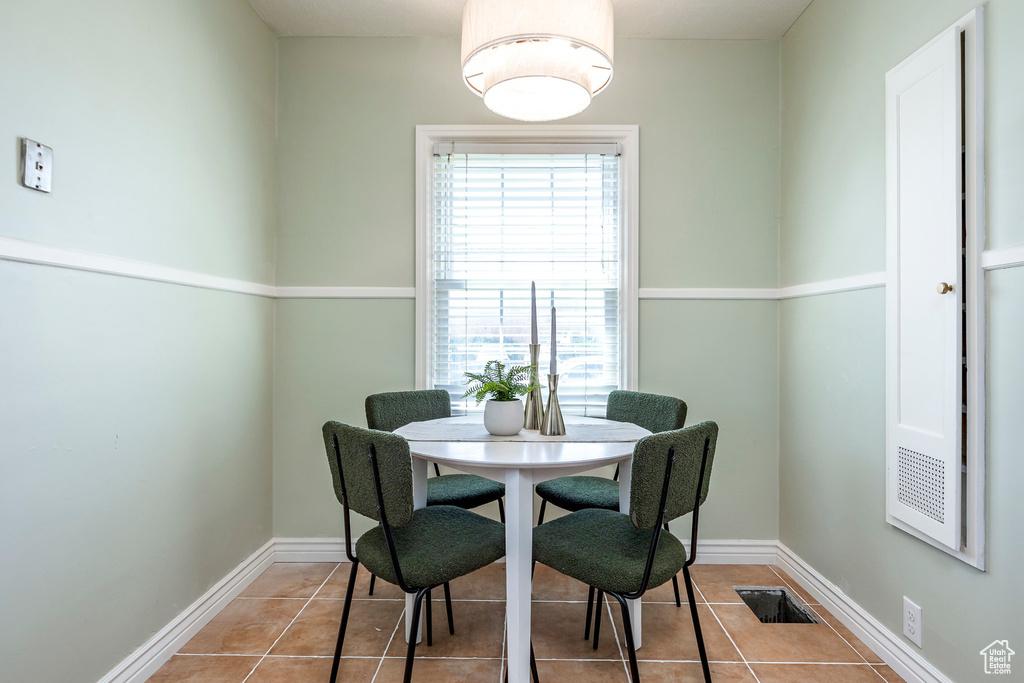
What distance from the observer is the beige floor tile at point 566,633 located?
6.40ft

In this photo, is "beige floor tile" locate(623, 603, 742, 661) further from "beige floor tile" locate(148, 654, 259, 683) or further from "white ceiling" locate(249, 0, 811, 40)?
"white ceiling" locate(249, 0, 811, 40)

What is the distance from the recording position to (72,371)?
1.55m

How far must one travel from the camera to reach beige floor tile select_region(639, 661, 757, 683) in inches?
Result: 70.9

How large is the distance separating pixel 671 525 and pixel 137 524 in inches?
91.6

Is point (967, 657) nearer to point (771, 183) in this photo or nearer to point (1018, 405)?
point (1018, 405)

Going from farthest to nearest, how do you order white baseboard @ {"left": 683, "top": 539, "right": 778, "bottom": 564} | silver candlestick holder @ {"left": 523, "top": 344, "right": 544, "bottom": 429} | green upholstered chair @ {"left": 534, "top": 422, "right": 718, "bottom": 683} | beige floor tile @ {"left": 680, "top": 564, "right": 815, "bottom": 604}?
white baseboard @ {"left": 683, "top": 539, "right": 778, "bottom": 564}, beige floor tile @ {"left": 680, "top": 564, "right": 815, "bottom": 604}, silver candlestick holder @ {"left": 523, "top": 344, "right": 544, "bottom": 429}, green upholstered chair @ {"left": 534, "top": 422, "right": 718, "bottom": 683}

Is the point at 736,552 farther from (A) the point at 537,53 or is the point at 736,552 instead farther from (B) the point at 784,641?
(A) the point at 537,53

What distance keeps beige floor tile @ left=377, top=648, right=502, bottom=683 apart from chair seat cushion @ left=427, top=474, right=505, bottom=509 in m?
0.54

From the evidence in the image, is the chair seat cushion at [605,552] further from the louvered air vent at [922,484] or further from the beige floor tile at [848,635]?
the beige floor tile at [848,635]

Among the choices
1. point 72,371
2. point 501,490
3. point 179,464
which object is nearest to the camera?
point 72,371

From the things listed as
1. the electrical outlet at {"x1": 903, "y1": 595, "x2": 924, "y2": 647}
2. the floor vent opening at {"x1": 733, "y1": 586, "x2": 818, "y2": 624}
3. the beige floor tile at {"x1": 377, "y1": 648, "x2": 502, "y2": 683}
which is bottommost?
the floor vent opening at {"x1": 733, "y1": 586, "x2": 818, "y2": 624}

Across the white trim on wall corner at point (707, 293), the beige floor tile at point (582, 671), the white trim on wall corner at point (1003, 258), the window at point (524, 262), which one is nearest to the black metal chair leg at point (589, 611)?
the beige floor tile at point (582, 671)

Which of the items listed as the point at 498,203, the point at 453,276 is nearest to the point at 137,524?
the point at 453,276

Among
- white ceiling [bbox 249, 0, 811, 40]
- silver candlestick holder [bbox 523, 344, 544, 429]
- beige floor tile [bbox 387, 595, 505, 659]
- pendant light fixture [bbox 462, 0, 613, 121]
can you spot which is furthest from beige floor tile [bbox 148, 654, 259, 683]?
white ceiling [bbox 249, 0, 811, 40]
